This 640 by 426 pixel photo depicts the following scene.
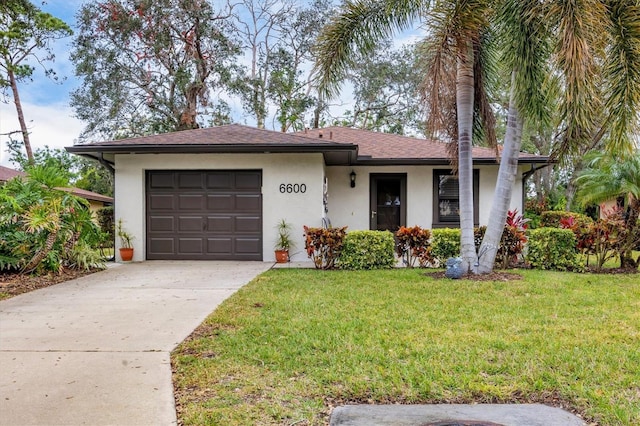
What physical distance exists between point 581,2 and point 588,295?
398 cm

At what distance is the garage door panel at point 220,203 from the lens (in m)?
10.4

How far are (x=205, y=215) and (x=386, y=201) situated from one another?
506cm

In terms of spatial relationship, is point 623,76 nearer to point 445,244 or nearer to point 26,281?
point 445,244

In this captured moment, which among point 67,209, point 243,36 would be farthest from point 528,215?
point 243,36

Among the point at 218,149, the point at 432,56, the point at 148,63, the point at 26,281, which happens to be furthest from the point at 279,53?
the point at 26,281

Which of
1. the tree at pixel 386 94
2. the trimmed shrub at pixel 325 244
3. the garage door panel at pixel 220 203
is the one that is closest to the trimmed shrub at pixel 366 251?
the trimmed shrub at pixel 325 244

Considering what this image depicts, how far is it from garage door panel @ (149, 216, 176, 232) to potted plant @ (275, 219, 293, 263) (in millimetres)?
2614

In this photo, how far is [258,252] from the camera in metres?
10.4

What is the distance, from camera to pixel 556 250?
852 centimetres

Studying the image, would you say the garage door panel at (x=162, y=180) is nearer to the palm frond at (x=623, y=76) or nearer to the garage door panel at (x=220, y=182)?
the garage door panel at (x=220, y=182)

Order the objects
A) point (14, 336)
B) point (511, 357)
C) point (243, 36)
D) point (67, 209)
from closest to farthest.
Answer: point (511, 357)
point (14, 336)
point (67, 209)
point (243, 36)

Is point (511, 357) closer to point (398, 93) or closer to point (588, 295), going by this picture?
point (588, 295)

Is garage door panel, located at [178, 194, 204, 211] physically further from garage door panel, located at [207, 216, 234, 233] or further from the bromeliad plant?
the bromeliad plant

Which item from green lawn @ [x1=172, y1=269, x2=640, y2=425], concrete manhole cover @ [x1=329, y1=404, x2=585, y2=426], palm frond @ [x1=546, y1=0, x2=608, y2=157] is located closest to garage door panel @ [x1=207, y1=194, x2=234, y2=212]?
green lawn @ [x1=172, y1=269, x2=640, y2=425]
